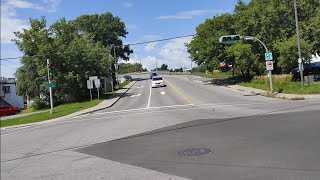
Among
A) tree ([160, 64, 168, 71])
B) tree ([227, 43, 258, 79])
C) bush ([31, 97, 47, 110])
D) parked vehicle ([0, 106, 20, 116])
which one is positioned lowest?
parked vehicle ([0, 106, 20, 116])

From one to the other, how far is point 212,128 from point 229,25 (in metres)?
42.8

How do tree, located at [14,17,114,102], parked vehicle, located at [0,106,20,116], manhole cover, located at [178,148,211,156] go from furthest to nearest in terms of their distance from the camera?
parked vehicle, located at [0,106,20,116] < tree, located at [14,17,114,102] < manhole cover, located at [178,148,211,156]

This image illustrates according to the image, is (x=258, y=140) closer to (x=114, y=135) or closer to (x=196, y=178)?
(x=196, y=178)

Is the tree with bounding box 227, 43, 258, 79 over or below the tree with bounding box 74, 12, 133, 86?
below

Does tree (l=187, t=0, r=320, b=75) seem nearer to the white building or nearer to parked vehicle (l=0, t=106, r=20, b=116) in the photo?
parked vehicle (l=0, t=106, r=20, b=116)

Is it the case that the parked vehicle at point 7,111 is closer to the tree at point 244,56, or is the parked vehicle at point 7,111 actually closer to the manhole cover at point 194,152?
the tree at point 244,56

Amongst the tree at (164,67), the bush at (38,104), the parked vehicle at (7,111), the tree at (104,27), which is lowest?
the parked vehicle at (7,111)

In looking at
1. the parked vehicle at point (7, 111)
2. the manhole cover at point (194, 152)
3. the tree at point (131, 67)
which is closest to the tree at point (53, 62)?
the parked vehicle at point (7, 111)

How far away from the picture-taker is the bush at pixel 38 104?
46.4 m

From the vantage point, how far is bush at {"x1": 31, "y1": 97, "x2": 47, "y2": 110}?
152 ft

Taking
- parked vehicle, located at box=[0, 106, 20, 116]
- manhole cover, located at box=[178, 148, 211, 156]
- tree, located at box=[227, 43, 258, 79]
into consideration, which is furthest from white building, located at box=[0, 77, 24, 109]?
manhole cover, located at box=[178, 148, 211, 156]

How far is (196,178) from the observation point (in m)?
7.64

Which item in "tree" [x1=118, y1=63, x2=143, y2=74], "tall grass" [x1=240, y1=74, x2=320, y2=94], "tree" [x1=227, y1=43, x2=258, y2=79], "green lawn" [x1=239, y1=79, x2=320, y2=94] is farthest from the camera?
"tree" [x1=118, y1=63, x2=143, y2=74]

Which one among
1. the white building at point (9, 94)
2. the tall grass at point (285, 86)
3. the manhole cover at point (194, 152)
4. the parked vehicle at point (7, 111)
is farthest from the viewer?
the white building at point (9, 94)
